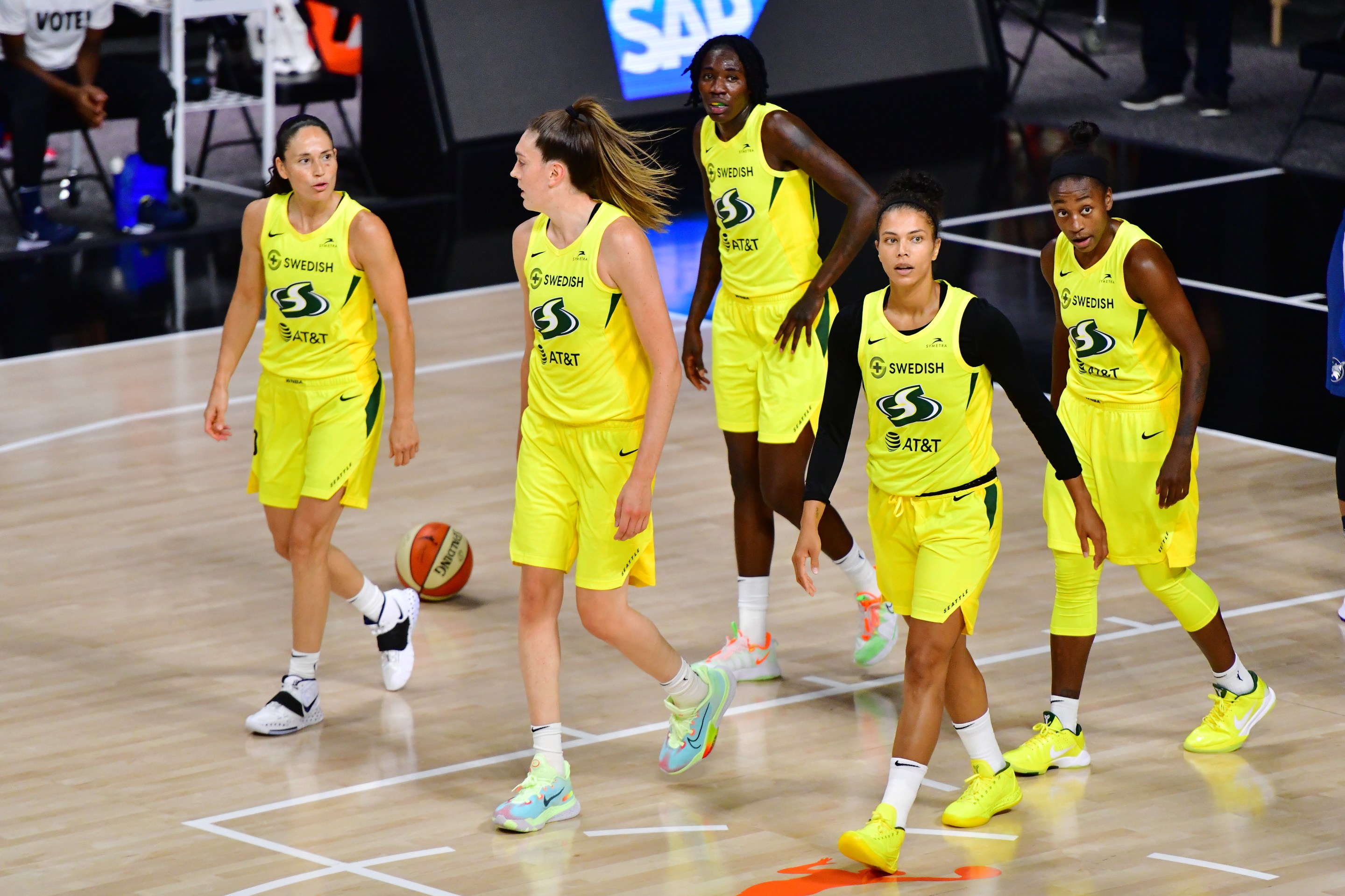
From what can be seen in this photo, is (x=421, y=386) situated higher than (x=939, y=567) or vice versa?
(x=939, y=567)

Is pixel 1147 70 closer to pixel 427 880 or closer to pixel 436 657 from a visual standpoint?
pixel 436 657

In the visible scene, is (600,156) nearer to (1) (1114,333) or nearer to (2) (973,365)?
(2) (973,365)

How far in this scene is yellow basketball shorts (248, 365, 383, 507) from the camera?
631 centimetres

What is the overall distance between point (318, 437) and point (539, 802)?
1438 millimetres

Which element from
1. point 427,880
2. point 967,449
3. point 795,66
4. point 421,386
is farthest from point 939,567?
point 795,66

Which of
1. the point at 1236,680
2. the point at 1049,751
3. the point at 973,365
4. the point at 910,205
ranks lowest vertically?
the point at 1049,751

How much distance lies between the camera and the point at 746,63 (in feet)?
21.7

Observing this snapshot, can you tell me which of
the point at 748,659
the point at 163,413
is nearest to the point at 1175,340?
the point at 748,659

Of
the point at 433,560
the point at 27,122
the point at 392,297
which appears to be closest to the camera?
the point at 392,297

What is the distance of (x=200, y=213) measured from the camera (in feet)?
47.6

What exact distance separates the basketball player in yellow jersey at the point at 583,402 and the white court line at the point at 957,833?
33.9 inches

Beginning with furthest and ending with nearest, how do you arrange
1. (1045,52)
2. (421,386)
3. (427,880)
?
1. (1045,52)
2. (421,386)
3. (427,880)

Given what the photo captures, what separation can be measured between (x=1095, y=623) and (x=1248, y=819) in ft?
2.43

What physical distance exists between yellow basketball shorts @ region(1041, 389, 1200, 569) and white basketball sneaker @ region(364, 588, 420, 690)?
2196 millimetres
